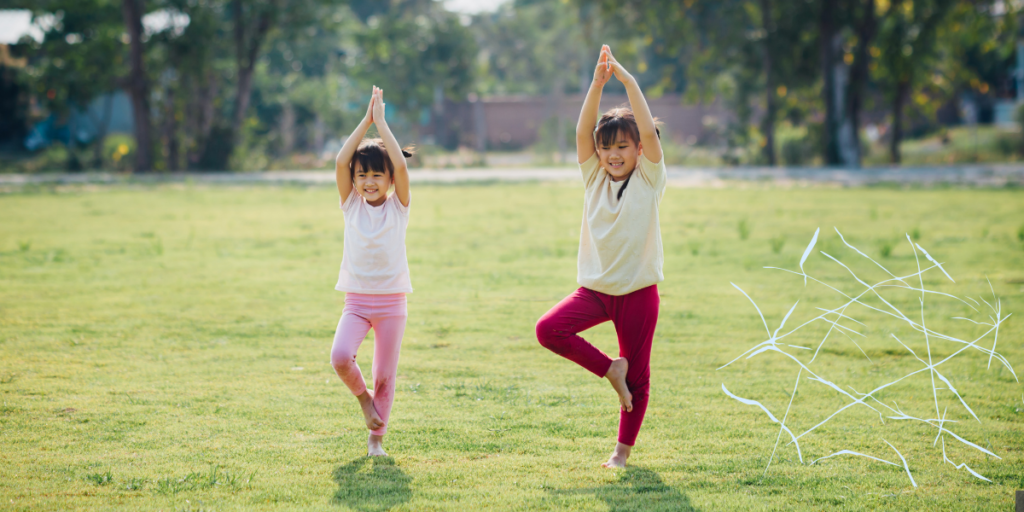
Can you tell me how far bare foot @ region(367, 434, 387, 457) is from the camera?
3928 mm

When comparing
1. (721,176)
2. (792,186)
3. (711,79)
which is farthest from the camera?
(711,79)

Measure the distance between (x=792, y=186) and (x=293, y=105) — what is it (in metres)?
22.4

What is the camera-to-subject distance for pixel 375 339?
3.98 meters

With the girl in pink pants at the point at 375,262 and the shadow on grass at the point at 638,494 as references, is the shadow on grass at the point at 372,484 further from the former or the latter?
the shadow on grass at the point at 638,494

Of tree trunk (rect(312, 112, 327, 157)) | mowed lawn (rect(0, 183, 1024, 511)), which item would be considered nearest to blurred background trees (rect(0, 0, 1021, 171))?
tree trunk (rect(312, 112, 327, 157))

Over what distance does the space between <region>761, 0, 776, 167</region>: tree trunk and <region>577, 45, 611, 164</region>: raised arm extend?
73.4 ft

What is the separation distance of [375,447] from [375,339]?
475 mm

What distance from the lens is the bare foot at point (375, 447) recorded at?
3928 millimetres

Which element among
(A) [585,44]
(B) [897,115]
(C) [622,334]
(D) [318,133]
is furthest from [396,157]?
(D) [318,133]

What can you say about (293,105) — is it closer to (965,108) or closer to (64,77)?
(64,77)

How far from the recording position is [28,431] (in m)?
4.17

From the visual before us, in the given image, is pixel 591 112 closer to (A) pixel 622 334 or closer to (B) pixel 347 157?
(A) pixel 622 334

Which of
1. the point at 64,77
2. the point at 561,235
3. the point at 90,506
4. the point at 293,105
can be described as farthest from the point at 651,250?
the point at 293,105

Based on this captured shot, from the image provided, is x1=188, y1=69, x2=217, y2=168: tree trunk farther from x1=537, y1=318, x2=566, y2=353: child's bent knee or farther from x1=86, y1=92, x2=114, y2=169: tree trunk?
x1=537, y1=318, x2=566, y2=353: child's bent knee
